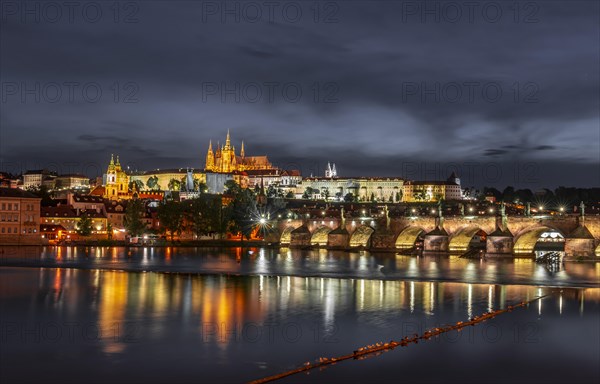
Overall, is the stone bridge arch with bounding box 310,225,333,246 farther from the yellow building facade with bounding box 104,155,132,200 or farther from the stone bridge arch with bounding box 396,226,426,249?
the yellow building facade with bounding box 104,155,132,200

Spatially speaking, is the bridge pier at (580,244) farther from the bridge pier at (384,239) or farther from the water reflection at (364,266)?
the bridge pier at (384,239)

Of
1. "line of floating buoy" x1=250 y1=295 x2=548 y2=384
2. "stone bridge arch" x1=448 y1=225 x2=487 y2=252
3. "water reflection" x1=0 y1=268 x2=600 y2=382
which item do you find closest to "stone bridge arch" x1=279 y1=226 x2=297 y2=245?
"stone bridge arch" x1=448 y1=225 x2=487 y2=252

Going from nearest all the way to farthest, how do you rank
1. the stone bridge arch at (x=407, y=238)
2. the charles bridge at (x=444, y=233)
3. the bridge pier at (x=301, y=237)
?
the charles bridge at (x=444, y=233)
the stone bridge arch at (x=407, y=238)
the bridge pier at (x=301, y=237)

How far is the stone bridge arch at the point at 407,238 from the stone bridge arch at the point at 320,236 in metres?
10.1

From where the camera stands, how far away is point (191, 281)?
124 ft

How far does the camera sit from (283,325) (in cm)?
2350

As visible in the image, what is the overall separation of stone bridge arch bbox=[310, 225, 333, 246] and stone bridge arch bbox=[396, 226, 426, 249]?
1011 cm

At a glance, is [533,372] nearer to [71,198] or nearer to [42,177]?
[71,198]

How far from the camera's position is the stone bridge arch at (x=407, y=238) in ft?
234

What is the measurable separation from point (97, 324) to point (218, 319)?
3991 millimetres

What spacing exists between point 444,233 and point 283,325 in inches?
1671

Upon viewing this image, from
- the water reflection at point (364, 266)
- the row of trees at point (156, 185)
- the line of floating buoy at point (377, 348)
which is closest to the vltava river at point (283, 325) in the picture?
the line of floating buoy at point (377, 348)

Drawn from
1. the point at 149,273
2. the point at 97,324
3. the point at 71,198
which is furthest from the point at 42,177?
the point at 97,324

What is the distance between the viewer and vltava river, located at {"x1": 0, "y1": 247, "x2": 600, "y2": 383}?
17.2 m
